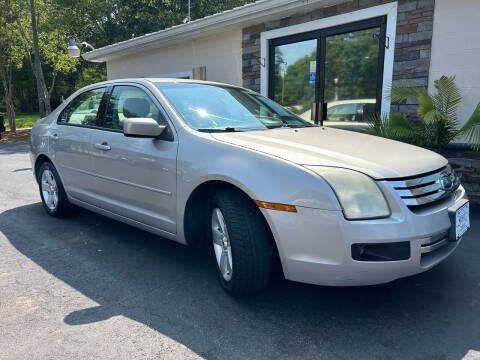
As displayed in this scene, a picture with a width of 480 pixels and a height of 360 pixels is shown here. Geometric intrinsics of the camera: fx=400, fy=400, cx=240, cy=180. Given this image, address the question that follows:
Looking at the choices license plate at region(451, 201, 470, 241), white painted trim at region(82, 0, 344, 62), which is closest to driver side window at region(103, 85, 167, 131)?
license plate at region(451, 201, 470, 241)

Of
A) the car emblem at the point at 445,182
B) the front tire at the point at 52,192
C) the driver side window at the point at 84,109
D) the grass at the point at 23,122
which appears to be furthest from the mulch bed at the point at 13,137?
the car emblem at the point at 445,182

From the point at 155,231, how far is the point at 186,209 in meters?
0.51

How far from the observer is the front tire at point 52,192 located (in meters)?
4.54

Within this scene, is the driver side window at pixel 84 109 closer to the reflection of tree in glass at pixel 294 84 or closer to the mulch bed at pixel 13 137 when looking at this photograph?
the reflection of tree in glass at pixel 294 84

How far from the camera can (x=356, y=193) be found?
2303 millimetres

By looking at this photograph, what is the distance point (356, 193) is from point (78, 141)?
294cm

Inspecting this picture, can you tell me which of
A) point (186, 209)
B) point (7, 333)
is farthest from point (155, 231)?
point (7, 333)

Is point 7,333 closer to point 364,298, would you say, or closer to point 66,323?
point 66,323

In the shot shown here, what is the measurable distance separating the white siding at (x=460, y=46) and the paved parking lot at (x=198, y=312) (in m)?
2.53

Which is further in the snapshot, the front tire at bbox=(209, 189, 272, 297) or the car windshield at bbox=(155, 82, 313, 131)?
the car windshield at bbox=(155, 82, 313, 131)

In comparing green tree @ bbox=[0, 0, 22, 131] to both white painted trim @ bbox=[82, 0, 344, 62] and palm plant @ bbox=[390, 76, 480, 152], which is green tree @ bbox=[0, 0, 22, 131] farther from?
palm plant @ bbox=[390, 76, 480, 152]

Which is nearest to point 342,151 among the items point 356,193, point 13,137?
point 356,193

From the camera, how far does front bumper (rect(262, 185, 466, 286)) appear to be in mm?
2246

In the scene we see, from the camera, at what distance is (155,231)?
131 inches
